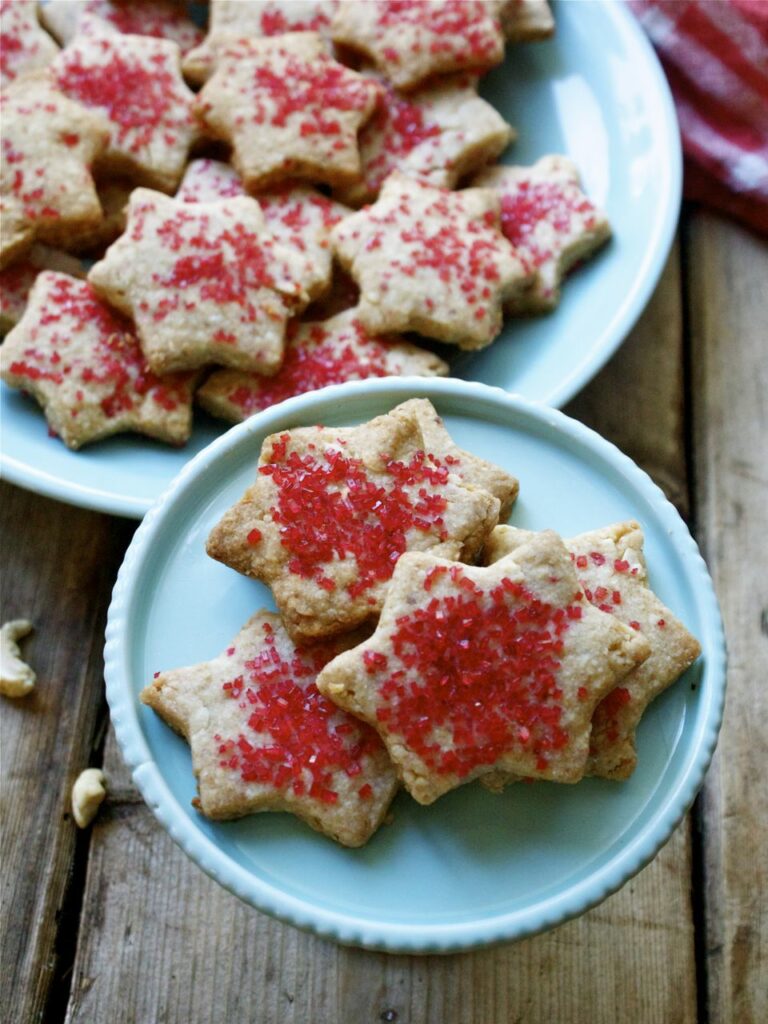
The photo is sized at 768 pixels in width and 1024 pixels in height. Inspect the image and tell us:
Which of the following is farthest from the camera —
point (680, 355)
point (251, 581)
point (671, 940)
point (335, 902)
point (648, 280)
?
point (680, 355)

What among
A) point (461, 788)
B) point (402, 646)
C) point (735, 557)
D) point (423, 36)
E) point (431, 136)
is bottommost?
point (735, 557)

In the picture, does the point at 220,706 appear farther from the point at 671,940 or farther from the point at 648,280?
the point at 648,280

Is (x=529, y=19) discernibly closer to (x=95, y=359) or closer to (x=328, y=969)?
(x=95, y=359)

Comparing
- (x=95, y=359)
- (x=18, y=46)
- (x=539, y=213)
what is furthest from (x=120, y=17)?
(x=539, y=213)

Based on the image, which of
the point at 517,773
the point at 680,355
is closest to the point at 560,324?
the point at 680,355

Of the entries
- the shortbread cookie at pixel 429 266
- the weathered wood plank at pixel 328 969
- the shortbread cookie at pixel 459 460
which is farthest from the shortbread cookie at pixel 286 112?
the weathered wood plank at pixel 328 969

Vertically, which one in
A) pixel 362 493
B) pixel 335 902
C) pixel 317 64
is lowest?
pixel 335 902
